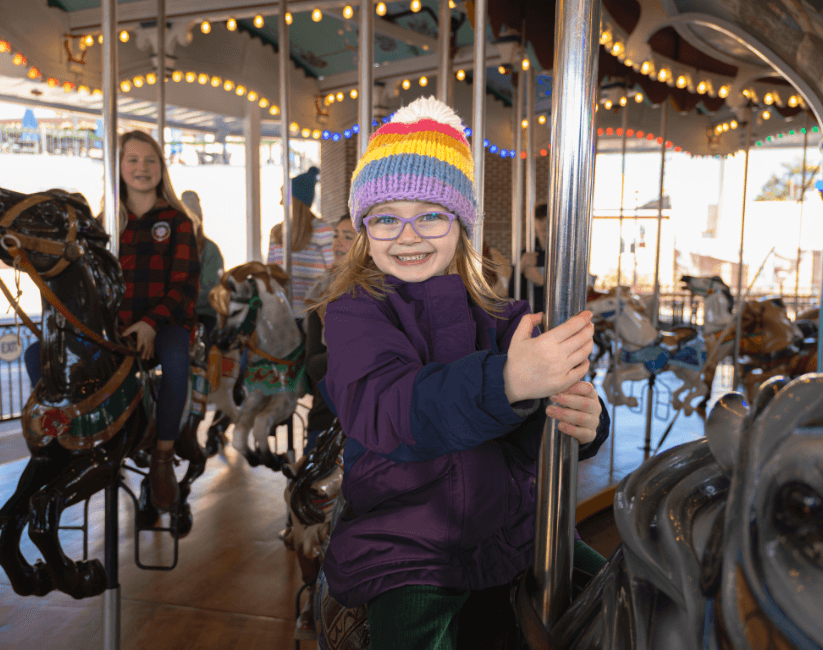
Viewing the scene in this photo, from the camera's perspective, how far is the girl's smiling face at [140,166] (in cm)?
238

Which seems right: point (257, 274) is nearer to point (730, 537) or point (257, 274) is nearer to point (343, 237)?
point (343, 237)

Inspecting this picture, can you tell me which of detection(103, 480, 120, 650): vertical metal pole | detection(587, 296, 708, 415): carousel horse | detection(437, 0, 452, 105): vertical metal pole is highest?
detection(437, 0, 452, 105): vertical metal pole

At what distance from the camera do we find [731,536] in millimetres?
376

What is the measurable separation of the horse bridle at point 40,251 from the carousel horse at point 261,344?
118 cm

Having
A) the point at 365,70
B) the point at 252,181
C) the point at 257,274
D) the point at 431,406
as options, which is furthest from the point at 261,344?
the point at 252,181

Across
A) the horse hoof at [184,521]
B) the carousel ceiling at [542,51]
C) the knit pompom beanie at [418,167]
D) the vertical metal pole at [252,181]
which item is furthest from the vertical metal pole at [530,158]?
the vertical metal pole at [252,181]

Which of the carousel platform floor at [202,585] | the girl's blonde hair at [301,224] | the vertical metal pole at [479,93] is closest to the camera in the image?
the vertical metal pole at [479,93]

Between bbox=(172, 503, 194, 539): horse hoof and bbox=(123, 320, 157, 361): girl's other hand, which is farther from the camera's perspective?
bbox=(172, 503, 194, 539): horse hoof

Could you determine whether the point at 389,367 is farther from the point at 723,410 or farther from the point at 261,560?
the point at 261,560

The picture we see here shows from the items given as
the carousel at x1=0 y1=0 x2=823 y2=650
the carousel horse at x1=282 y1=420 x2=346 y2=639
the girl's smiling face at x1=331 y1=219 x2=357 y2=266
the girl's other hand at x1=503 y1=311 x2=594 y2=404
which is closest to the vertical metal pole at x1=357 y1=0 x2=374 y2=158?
the carousel at x1=0 y1=0 x2=823 y2=650

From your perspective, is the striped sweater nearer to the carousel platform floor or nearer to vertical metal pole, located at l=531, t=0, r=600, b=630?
the carousel platform floor

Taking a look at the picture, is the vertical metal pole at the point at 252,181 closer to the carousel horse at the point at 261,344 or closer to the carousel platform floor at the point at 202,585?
the carousel horse at the point at 261,344

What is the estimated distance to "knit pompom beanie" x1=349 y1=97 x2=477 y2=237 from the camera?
0.93m

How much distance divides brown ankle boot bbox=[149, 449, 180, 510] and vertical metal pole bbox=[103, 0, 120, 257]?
3.44 feet
